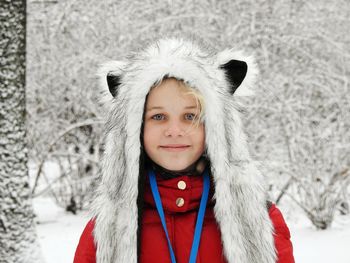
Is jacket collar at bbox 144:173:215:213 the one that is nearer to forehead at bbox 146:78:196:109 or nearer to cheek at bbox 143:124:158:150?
A: cheek at bbox 143:124:158:150

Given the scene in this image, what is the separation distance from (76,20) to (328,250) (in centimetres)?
502

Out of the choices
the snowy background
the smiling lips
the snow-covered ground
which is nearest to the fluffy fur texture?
the smiling lips

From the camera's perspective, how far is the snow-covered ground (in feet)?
19.5

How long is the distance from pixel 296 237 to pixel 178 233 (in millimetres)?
5084

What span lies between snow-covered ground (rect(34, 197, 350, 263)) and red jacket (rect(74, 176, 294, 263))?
3199mm

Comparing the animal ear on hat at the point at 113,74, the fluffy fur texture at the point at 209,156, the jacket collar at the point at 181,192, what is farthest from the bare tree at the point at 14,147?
the jacket collar at the point at 181,192

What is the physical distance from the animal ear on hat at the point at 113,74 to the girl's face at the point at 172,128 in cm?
22

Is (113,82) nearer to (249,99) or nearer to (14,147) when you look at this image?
(14,147)

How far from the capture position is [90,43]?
27.8 ft

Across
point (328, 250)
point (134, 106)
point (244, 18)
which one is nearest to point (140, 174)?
point (134, 106)

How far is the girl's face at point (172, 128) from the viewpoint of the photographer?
75.5 inches

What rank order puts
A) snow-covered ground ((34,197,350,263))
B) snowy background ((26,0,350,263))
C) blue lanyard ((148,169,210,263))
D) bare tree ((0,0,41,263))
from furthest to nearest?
snowy background ((26,0,350,263))
snow-covered ground ((34,197,350,263))
bare tree ((0,0,41,263))
blue lanyard ((148,169,210,263))

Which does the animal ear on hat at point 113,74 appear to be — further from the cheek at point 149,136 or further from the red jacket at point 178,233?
the red jacket at point 178,233

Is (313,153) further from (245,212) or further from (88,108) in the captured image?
(245,212)
